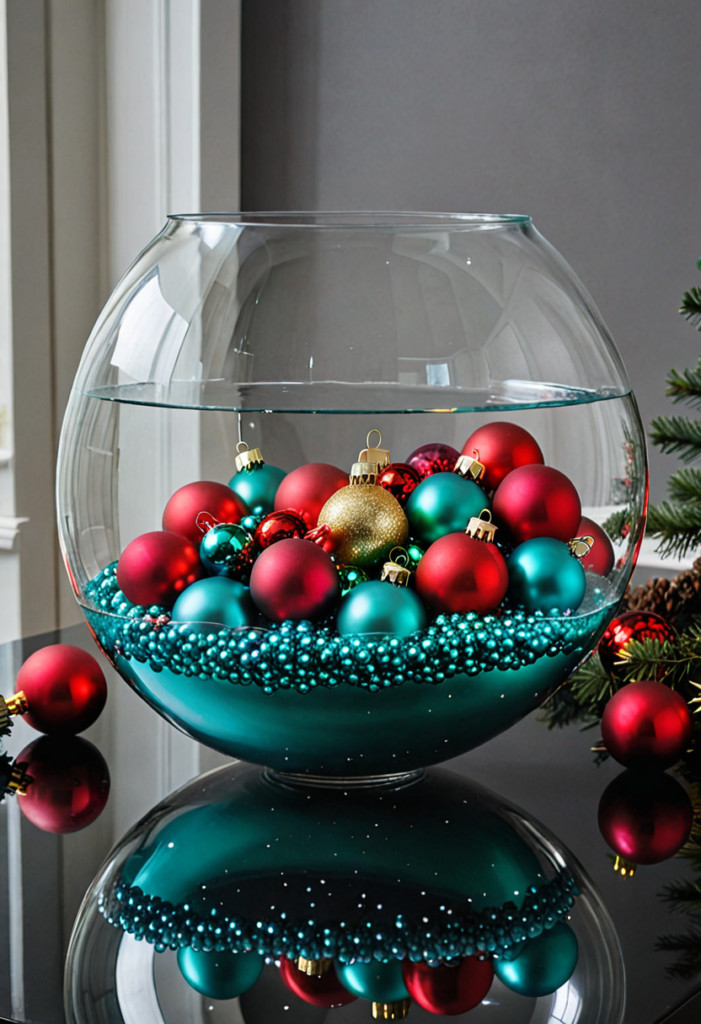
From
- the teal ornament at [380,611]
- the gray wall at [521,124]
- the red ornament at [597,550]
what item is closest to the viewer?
the teal ornament at [380,611]

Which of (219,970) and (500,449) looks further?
(500,449)

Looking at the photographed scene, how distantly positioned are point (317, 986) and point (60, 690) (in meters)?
0.36

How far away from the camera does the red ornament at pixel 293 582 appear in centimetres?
63

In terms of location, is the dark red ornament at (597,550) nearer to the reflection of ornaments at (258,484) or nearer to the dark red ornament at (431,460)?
the dark red ornament at (431,460)

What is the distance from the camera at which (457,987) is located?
50cm

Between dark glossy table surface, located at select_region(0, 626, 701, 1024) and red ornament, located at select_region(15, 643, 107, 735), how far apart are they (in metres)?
0.02

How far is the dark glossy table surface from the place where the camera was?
0.50 metres

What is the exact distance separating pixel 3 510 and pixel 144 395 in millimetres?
1402

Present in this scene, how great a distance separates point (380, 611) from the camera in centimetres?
62

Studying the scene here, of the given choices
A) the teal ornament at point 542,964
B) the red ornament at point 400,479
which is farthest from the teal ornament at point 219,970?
the red ornament at point 400,479

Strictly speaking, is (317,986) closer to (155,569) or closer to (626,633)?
(155,569)

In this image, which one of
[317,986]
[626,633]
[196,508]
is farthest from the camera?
[626,633]

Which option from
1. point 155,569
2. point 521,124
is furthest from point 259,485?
point 521,124

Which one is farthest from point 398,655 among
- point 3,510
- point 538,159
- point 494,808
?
point 3,510
